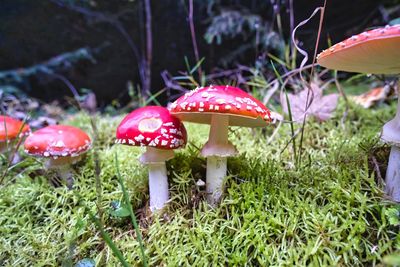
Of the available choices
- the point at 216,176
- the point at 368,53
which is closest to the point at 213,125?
the point at 216,176

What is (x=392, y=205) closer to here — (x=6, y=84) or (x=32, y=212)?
(x=32, y=212)

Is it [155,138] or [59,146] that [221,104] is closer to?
[155,138]

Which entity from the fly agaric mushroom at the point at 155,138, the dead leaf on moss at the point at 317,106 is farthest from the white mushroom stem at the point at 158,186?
the dead leaf on moss at the point at 317,106

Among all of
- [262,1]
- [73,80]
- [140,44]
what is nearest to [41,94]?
[73,80]

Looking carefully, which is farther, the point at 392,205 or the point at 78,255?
the point at 78,255

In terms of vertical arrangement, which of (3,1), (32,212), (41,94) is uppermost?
(3,1)

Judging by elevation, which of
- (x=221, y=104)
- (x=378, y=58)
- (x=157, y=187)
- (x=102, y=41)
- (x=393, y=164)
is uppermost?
(x=102, y=41)
